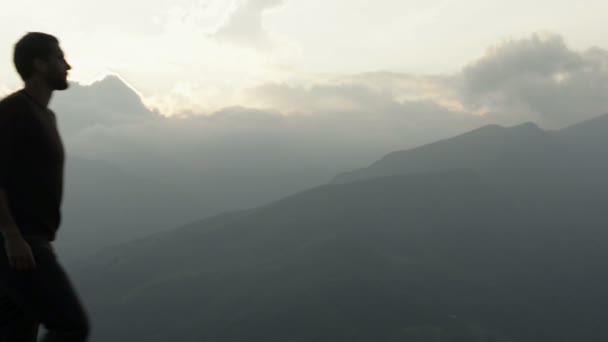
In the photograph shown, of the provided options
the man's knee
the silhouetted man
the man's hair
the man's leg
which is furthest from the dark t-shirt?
the man's knee

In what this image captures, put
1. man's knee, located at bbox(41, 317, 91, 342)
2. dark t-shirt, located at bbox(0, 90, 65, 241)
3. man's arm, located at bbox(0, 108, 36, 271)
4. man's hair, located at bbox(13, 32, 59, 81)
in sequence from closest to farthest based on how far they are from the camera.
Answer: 1. man's arm, located at bbox(0, 108, 36, 271)
2. man's knee, located at bbox(41, 317, 91, 342)
3. dark t-shirt, located at bbox(0, 90, 65, 241)
4. man's hair, located at bbox(13, 32, 59, 81)

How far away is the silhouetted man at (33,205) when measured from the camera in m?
4.71

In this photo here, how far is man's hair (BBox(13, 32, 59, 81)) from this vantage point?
17.0 feet

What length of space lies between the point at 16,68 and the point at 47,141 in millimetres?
761

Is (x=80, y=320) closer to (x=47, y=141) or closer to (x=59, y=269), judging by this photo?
(x=59, y=269)

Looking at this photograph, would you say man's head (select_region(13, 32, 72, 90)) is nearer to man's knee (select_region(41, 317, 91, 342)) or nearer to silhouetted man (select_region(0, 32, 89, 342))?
silhouetted man (select_region(0, 32, 89, 342))

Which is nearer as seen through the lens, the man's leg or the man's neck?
the man's leg

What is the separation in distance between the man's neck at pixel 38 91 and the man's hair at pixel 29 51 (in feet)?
0.28

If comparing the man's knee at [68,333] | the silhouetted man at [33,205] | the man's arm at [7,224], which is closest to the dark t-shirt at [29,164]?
the silhouetted man at [33,205]

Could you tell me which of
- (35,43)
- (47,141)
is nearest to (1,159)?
(47,141)

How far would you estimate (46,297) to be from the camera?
4695 mm

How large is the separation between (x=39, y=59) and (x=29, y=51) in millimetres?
111

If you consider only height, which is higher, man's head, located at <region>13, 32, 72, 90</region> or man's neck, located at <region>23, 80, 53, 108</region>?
man's head, located at <region>13, 32, 72, 90</region>

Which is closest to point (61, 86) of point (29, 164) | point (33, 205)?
point (29, 164)
